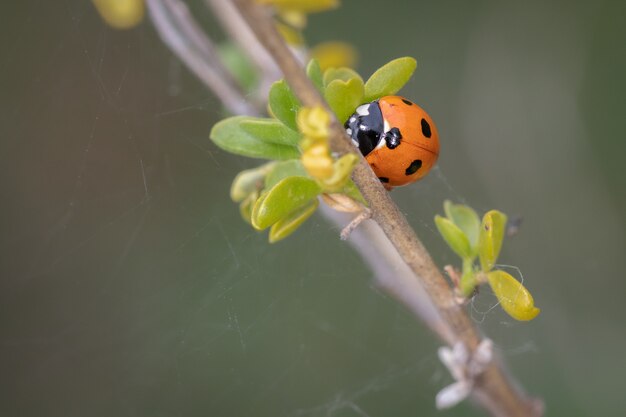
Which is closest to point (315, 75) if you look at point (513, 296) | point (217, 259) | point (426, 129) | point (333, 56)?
point (426, 129)

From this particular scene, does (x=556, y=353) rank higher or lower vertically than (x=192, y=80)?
lower

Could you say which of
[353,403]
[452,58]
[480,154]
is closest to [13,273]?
[353,403]

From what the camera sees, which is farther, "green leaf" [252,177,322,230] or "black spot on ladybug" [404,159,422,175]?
"black spot on ladybug" [404,159,422,175]

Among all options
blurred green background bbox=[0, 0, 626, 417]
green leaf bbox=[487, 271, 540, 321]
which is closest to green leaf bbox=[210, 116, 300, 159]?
green leaf bbox=[487, 271, 540, 321]

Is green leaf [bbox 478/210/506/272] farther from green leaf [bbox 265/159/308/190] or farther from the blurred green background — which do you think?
the blurred green background

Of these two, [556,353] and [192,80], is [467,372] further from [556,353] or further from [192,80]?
[192,80]

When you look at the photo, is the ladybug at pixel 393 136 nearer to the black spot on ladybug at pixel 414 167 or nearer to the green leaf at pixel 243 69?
the black spot on ladybug at pixel 414 167

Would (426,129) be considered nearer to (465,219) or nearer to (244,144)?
(465,219)
